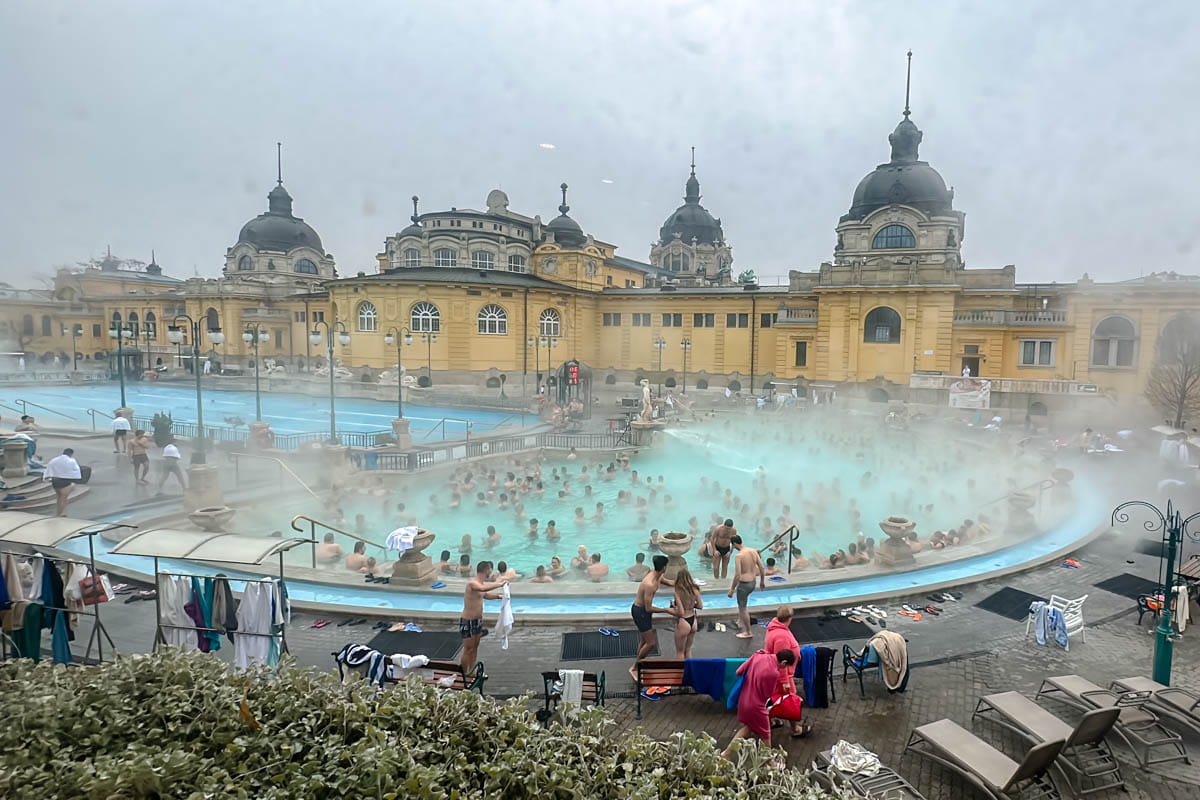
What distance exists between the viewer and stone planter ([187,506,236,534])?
13016 millimetres

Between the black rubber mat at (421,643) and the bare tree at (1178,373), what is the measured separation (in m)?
32.8

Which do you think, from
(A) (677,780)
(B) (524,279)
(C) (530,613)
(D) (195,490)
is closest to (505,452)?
(D) (195,490)

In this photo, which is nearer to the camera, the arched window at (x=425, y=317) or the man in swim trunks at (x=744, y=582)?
the man in swim trunks at (x=744, y=582)

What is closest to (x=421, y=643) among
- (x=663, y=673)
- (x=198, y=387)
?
(x=663, y=673)

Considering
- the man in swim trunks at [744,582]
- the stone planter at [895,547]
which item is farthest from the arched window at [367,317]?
the man in swim trunks at [744,582]

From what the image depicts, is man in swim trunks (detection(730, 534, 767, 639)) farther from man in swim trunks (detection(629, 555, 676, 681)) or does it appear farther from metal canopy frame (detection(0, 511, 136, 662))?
metal canopy frame (detection(0, 511, 136, 662))

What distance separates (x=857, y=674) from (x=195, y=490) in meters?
14.2

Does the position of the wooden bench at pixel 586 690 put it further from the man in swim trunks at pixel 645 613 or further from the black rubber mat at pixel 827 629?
the black rubber mat at pixel 827 629

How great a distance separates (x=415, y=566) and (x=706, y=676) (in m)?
5.57

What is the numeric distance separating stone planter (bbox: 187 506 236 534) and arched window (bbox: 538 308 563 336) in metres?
36.3

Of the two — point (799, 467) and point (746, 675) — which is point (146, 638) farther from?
point (799, 467)

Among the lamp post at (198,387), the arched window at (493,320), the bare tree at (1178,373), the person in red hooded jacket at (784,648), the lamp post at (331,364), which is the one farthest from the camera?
the arched window at (493,320)

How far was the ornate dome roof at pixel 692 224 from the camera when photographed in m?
74.2

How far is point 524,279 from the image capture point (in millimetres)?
49906
